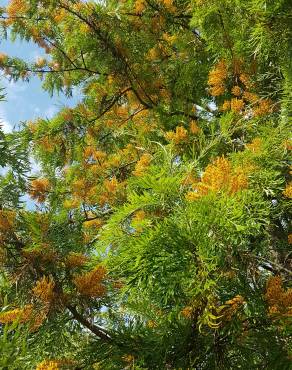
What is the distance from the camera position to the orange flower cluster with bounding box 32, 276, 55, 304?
7.57 ft

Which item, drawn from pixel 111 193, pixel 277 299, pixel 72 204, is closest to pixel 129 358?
pixel 277 299

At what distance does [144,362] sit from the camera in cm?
230

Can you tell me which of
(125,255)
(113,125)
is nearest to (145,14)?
(113,125)

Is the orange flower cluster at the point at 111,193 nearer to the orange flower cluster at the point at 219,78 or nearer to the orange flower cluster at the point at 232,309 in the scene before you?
the orange flower cluster at the point at 219,78

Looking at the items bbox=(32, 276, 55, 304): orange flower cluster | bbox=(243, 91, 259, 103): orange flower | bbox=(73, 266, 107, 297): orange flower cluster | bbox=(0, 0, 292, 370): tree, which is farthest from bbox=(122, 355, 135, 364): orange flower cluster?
bbox=(243, 91, 259, 103): orange flower

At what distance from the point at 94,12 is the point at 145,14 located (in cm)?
89

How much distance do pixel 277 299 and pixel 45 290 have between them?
3.99 feet

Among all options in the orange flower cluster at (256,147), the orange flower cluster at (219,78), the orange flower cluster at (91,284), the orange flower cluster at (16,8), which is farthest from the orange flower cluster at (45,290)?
the orange flower cluster at (16,8)

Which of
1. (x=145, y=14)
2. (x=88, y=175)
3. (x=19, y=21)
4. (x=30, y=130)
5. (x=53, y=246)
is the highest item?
(x=19, y=21)

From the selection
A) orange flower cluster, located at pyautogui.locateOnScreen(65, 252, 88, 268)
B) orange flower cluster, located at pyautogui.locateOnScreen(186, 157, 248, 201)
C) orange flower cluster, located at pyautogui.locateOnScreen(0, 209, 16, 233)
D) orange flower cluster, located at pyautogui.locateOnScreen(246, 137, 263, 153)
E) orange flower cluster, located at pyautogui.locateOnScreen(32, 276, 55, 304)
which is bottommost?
→ orange flower cluster, located at pyautogui.locateOnScreen(32, 276, 55, 304)

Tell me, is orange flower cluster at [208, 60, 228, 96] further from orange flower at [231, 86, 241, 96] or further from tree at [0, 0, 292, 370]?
orange flower at [231, 86, 241, 96]

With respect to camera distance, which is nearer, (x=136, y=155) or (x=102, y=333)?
(x=102, y=333)

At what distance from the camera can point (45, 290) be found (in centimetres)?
234

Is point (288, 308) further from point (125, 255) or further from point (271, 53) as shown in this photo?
point (271, 53)
